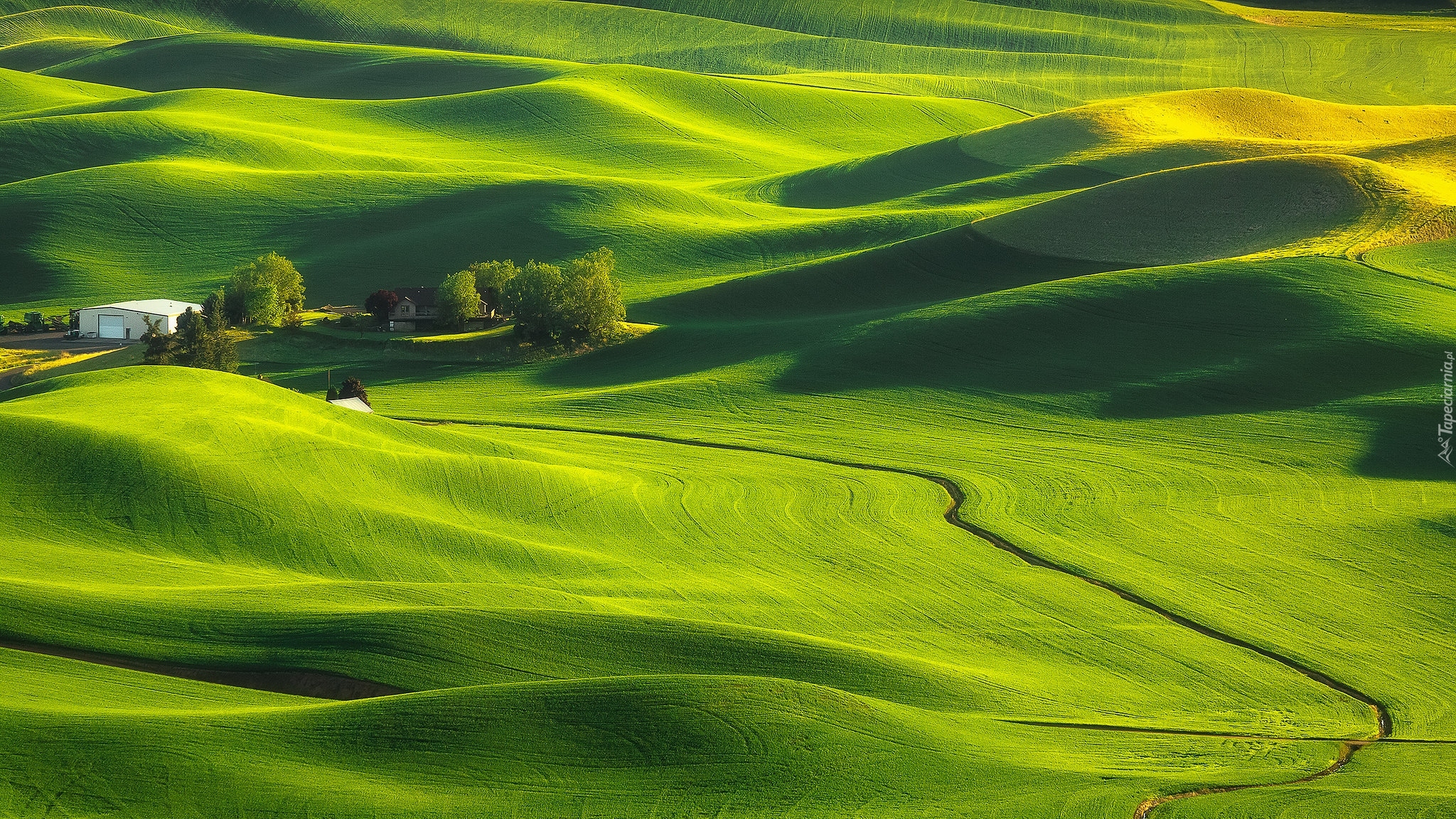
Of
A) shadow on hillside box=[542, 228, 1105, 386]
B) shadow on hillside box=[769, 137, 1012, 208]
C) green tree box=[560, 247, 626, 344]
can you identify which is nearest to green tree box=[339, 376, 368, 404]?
shadow on hillside box=[542, 228, 1105, 386]

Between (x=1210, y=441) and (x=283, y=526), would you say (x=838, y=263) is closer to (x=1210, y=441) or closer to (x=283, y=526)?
(x=1210, y=441)

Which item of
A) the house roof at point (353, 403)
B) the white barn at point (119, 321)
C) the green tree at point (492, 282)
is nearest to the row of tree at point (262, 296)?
the white barn at point (119, 321)

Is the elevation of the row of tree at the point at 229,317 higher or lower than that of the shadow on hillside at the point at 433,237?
lower

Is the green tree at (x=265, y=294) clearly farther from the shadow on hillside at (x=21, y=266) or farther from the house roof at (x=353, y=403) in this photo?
the house roof at (x=353, y=403)

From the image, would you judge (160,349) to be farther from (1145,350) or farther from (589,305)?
(1145,350)

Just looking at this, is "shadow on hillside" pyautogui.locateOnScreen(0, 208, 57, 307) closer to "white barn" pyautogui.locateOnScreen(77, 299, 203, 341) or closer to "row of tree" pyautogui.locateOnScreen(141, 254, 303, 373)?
"white barn" pyautogui.locateOnScreen(77, 299, 203, 341)

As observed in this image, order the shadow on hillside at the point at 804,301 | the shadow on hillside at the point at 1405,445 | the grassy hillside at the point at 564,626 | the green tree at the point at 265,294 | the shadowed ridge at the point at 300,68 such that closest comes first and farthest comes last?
the grassy hillside at the point at 564,626
the shadow on hillside at the point at 1405,445
the shadow on hillside at the point at 804,301
the green tree at the point at 265,294
the shadowed ridge at the point at 300,68
